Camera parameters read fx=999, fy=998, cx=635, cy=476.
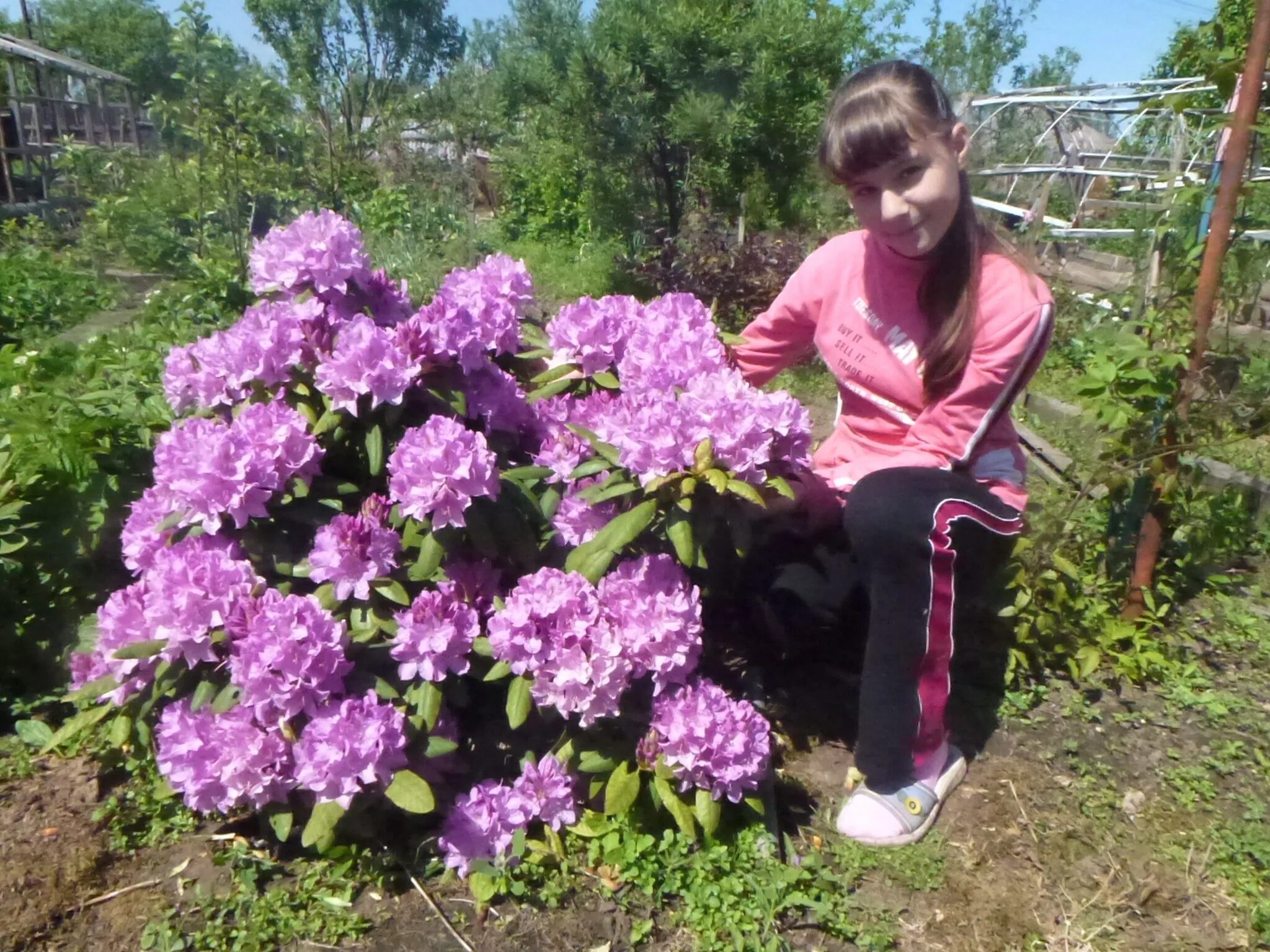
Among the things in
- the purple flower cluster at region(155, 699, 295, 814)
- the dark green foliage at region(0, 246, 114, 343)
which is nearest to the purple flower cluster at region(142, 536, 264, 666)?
the purple flower cluster at region(155, 699, 295, 814)

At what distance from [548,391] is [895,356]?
84 centimetres

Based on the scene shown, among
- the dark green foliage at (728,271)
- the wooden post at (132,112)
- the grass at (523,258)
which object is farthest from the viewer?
the wooden post at (132,112)

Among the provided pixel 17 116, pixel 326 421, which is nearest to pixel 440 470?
pixel 326 421

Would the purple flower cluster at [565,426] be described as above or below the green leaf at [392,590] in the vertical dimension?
above

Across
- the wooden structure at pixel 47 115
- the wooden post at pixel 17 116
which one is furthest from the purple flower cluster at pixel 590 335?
the wooden post at pixel 17 116

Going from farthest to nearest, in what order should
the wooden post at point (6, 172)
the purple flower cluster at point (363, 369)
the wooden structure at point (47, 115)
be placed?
the wooden structure at point (47, 115), the wooden post at point (6, 172), the purple flower cluster at point (363, 369)

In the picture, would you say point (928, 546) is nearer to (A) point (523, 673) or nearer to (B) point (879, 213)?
(B) point (879, 213)

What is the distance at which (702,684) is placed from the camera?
200 cm

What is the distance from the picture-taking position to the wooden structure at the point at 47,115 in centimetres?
1329

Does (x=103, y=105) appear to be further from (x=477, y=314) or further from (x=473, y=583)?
(x=473, y=583)

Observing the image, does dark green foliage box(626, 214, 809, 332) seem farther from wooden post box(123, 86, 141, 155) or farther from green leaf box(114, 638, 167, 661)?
wooden post box(123, 86, 141, 155)

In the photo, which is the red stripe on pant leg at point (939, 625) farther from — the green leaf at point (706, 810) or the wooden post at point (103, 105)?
the wooden post at point (103, 105)

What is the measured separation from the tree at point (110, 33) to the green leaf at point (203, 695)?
40991 mm

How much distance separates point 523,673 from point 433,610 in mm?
219
